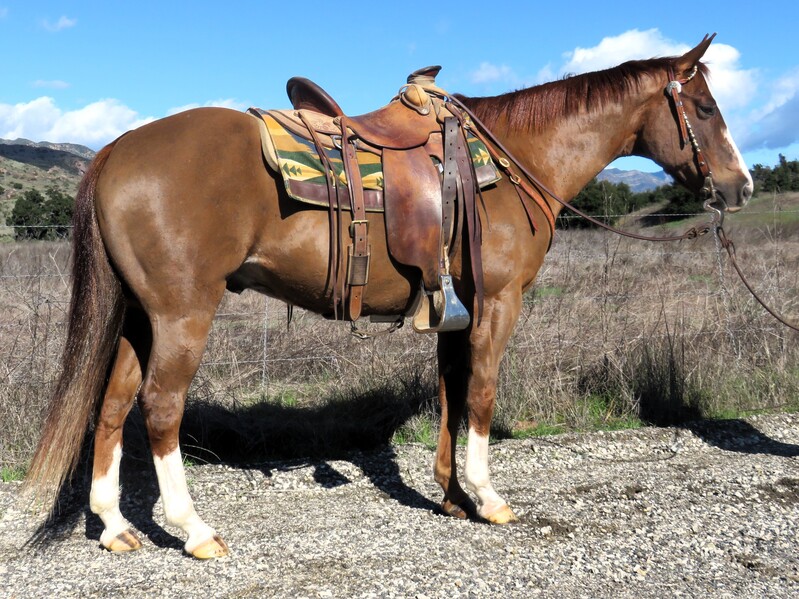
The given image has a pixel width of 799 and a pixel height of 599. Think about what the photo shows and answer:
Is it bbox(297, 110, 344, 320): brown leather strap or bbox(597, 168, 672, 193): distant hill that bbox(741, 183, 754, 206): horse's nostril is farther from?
bbox(297, 110, 344, 320): brown leather strap

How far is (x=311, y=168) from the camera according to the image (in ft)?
10.4

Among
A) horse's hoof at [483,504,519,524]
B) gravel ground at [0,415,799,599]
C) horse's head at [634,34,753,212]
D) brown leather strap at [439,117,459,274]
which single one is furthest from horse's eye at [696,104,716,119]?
horse's hoof at [483,504,519,524]

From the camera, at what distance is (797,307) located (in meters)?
7.28

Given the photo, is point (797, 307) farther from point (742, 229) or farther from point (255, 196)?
point (742, 229)

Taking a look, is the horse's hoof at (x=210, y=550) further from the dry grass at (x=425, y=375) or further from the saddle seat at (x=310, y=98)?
the saddle seat at (x=310, y=98)

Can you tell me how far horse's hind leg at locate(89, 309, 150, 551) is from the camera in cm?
331

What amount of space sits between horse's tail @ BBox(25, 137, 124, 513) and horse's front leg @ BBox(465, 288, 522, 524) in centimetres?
179

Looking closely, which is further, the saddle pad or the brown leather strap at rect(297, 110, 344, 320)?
the brown leather strap at rect(297, 110, 344, 320)

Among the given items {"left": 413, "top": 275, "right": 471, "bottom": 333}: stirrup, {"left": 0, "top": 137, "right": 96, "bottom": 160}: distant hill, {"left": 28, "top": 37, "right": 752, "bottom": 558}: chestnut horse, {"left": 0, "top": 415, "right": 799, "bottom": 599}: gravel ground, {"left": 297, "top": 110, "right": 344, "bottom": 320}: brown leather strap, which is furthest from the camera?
{"left": 0, "top": 137, "right": 96, "bottom": 160}: distant hill

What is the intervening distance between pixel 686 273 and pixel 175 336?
9913 millimetres

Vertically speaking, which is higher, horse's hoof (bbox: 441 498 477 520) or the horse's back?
the horse's back

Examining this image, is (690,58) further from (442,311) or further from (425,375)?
(425,375)

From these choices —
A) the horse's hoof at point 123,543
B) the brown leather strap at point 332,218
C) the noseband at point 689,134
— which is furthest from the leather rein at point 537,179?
the horse's hoof at point 123,543

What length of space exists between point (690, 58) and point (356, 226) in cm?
219
